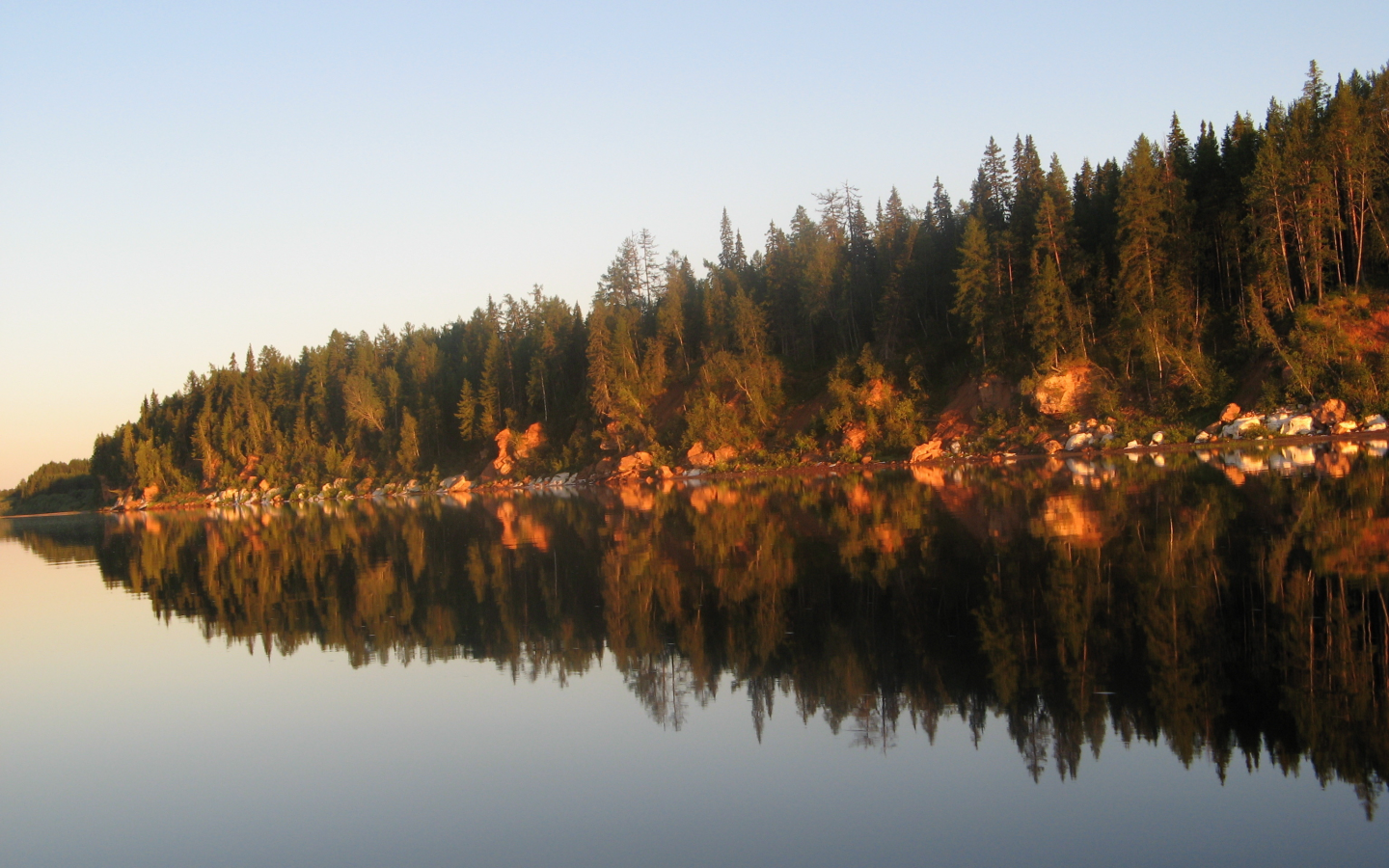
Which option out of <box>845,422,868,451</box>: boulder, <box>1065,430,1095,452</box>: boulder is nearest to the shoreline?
<box>1065,430,1095,452</box>: boulder

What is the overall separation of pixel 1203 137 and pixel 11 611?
71.6 meters

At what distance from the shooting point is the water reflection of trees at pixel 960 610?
796 cm

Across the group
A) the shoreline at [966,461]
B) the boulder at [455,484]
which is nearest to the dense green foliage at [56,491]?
the boulder at [455,484]

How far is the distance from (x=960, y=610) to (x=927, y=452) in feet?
167

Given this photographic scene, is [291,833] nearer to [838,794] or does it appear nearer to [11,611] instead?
[838,794]

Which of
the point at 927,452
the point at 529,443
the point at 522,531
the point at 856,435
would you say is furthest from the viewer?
the point at 529,443

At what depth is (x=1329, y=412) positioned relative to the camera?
44.6m

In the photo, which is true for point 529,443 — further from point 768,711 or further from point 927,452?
point 768,711

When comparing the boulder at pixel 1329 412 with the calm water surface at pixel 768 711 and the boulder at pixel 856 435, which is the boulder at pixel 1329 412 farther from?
the calm water surface at pixel 768 711

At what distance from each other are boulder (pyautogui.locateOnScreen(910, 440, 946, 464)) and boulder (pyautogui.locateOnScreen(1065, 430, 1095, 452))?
8.88 m

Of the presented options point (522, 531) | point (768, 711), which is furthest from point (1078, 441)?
point (768, 711)

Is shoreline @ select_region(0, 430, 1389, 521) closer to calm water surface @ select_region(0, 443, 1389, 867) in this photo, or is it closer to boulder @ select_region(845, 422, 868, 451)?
boulder @ select_region(845, 422, 868, 451)

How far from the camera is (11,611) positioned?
23.0m

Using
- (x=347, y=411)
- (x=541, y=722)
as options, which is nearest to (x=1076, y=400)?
(x=541, y=722)
